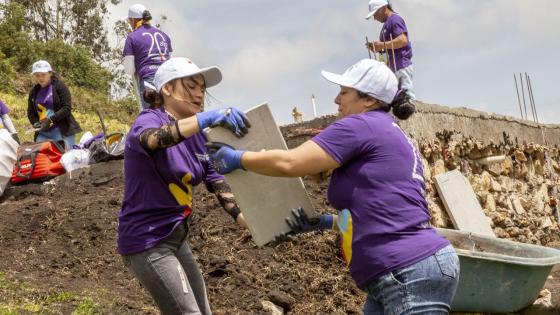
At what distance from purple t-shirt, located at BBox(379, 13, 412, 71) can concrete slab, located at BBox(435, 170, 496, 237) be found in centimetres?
123

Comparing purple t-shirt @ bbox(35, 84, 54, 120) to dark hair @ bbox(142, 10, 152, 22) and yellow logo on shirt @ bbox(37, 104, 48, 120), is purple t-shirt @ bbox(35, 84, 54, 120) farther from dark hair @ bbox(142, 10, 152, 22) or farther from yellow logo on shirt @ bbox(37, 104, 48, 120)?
dark hair @ bbox(142, 10, 152, 22)

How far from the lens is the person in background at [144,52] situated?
8078 mm

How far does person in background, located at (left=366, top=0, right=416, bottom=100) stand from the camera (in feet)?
25.1

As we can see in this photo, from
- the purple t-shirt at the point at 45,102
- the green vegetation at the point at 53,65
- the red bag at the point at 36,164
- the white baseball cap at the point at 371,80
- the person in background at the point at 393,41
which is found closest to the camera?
the white baseball cap at the point at 371,80

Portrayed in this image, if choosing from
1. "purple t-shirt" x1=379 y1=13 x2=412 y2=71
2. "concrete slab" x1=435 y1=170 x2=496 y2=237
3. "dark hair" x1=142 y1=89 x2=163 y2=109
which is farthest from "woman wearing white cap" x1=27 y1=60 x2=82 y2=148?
"dark hair" x1=142 y1=89 x2=163 y2=109

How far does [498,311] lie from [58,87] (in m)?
5.65

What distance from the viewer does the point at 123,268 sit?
664 cm

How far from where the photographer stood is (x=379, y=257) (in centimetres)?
316

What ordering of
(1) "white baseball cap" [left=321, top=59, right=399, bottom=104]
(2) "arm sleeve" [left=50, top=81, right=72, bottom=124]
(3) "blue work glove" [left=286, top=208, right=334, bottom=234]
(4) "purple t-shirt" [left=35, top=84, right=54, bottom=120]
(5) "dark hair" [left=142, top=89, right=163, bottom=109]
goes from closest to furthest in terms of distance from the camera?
(1) "white baseball cap" [left=321, top=59, right=399, bottom=104] → (3) "blue work glove" [left=286, top=208, right=334, bottom=234] → (5) "dark hair" [left=142, top=89, right=163, bottom=109] → (2) "arm sleeve" [left=50, top=81, right=72, bottom=124] → (4) "purple t-shirt" [left=35, top=84, right=54, bottom=120]

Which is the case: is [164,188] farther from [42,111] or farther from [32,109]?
[32,109]

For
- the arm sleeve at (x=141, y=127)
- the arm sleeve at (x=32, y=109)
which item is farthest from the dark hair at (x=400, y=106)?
the arm sleeve at (x=32, y=109)

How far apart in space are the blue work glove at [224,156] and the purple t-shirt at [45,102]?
20.2 ft

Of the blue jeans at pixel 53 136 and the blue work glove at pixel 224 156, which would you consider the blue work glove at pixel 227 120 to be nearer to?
the blue work glove at pixel 224 156

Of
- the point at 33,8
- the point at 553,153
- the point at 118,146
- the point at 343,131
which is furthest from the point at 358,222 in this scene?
the point at 33,8
